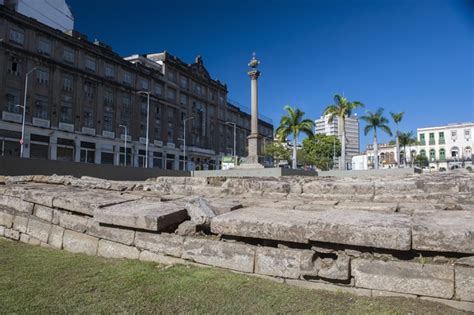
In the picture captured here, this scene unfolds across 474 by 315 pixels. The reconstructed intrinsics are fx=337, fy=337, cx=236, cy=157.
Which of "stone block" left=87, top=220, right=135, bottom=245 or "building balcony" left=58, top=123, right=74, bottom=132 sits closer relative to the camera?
"stone block" left=87, top=220, right=135, bottom=245

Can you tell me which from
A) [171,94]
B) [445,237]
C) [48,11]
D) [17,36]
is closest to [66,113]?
[17,36]

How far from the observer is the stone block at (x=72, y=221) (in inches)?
175

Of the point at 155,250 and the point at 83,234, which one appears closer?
the point at 155,250

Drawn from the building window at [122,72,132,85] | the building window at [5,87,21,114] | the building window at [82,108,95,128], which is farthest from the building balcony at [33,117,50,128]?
A: the building window at [122,72,132,85]

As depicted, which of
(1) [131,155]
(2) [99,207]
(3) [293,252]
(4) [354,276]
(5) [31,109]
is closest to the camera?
(4) [354,276]

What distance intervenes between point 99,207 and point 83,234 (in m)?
0.53

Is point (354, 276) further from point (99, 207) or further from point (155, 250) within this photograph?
point (99, 207)

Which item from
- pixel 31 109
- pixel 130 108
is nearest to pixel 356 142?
pixel 130 108

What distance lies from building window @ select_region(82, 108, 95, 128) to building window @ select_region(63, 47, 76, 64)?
6318 millimetres

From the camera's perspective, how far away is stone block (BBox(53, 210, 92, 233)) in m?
4.44

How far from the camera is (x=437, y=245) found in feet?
8.92

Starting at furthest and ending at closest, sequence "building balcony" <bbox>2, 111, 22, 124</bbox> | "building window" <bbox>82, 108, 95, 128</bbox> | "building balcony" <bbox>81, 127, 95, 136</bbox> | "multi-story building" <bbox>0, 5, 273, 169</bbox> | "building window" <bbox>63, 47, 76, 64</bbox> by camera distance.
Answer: "building window" <bbox>82, 108, 95, 128</bbox>, "building balcony" <bbox>81, 127, 95, 136</bbox>, "building window" <bbox>63, 47, 76, 64</bbox>, "multi-story building" <bbox>0, 5, 273, 169</bbox>, "building balcony" <bbox>2, 111, 22, 124</bbox>

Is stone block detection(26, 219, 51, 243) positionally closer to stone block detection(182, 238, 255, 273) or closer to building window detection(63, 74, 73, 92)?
stone block detection(182, 238, 255, 273)

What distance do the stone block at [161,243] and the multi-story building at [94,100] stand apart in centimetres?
3886
